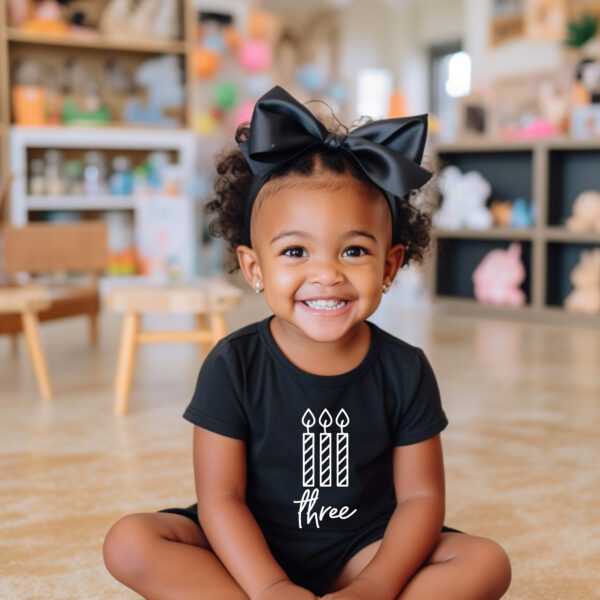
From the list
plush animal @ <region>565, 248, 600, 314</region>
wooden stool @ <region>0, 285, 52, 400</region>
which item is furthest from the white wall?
wooden stool @ <region>0, 285, 52, 400</region>

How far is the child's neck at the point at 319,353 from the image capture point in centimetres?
103

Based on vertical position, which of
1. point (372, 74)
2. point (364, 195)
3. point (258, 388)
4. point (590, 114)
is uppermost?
point (372, 74)

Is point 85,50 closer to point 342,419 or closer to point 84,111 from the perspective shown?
point 84,111

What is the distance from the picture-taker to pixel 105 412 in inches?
87.7

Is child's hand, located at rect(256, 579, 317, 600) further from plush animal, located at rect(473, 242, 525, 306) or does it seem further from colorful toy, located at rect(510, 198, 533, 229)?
colorful toy, located at rect(510, 198, 533, 229)

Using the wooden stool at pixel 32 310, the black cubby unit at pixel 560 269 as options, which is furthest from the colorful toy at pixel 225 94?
the wooden stool at pixel 32 310

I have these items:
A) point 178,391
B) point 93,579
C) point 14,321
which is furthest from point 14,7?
point 93,579

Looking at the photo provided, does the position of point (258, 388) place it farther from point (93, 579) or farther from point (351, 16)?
point (351, 16)

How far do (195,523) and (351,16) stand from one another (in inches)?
245

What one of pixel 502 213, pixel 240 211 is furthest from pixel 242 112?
pixel 240 211

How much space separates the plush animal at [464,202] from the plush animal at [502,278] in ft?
0.51

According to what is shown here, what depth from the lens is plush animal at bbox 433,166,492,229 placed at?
4242 millimetres

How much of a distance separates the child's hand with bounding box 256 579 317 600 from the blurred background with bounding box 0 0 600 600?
32 centimetres

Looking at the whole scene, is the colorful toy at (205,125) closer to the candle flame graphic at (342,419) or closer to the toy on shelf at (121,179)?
the toy on shelf at (121,179)
